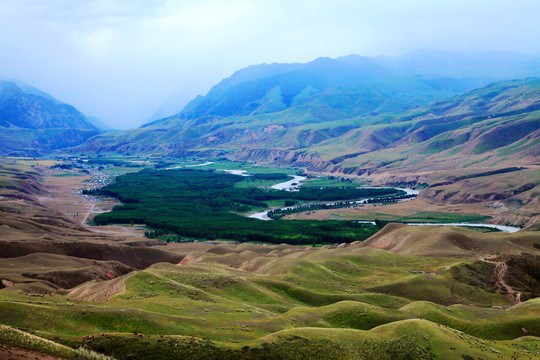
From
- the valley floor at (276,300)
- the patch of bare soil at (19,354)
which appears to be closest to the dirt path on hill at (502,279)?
the valley floor at (276,300)

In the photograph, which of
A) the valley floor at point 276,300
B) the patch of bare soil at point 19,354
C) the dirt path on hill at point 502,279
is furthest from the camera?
the dirt path on hill at point 502,279

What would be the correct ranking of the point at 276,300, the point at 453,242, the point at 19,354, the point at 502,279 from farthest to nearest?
1. the point at 453,242
2. the point at 502,279
3. the point at 276,300
4. the point at 19,354

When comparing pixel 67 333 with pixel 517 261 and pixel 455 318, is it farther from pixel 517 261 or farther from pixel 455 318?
pixel 517 261

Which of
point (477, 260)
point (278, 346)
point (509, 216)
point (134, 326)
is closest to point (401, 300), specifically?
point (477, 260)

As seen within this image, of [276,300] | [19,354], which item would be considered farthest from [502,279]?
[19,354]

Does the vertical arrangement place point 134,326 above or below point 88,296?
above

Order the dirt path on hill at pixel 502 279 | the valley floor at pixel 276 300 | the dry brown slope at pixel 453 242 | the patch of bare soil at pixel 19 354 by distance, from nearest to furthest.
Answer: the patch of bare soil at pixel 19 354 < the valley floor at pixel 276 300 < the dirt path on hill at pixel 502 279 < the dry brown slope at pixel 453 242

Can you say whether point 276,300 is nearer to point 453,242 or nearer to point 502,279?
point 502,279

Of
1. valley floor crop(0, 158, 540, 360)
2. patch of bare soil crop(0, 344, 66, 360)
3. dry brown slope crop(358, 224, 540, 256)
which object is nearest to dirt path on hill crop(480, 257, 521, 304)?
valley floor crop(0, 158, 540, 360)

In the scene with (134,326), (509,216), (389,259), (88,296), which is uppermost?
(134,326)

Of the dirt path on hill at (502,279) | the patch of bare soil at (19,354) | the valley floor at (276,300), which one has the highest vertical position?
the patch of bare soil at (19,354)

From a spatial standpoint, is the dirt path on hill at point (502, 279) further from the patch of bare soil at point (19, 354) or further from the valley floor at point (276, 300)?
the patch of bare soil at point (19, 354)
